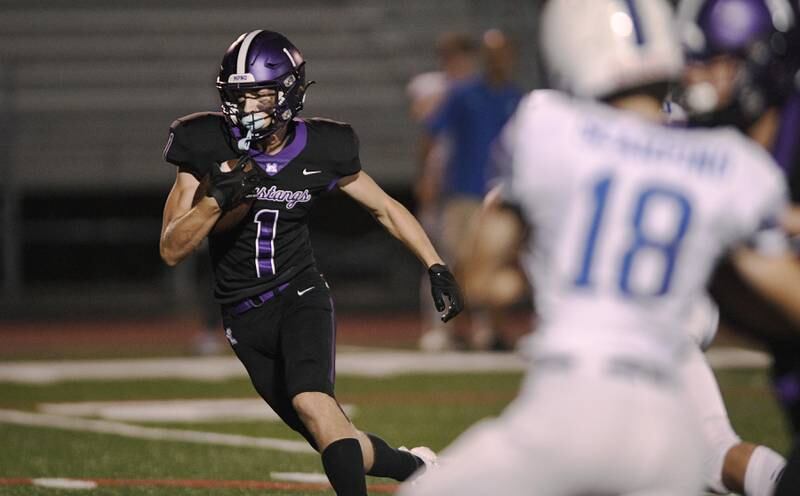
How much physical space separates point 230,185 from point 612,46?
75.3 inches

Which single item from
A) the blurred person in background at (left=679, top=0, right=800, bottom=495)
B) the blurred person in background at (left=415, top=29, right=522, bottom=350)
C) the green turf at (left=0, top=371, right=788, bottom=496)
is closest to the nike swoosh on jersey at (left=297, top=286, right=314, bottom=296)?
the green turf at (left=0, top=371, right=788, bottom=496)

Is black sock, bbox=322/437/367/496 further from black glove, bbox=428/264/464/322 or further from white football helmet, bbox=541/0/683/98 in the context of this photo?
white football helmet, bbox=541/0/683/98

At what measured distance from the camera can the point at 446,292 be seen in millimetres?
4777

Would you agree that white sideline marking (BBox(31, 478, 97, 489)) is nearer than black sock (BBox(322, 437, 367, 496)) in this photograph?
No

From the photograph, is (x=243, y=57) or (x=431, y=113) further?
(x=431, y=113)

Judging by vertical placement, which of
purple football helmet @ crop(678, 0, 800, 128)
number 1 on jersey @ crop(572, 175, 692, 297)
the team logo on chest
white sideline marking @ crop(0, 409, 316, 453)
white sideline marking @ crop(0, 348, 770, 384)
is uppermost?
purple football helmet @ crop(678, 0, 800, 128)

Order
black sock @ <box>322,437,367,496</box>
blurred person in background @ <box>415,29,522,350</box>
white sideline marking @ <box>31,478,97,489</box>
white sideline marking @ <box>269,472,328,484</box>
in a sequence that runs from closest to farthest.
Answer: black sock @ <box>322,437,367,496</box> → white sideline marking @ <box>31,478,97,489</box> → white sideline marking @ <box>269,472,328,484</box> → blurred person in background @ <box>415,29,522,350</box>

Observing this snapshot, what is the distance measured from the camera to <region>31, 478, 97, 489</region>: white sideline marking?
5.76 meters

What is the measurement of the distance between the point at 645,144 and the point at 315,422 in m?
2.09

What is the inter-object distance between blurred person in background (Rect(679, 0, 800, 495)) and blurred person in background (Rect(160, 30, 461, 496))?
1617 millimetres

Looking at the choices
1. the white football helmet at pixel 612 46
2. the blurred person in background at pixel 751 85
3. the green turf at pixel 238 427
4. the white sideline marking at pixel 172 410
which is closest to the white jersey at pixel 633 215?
the white football helmet at pixel 612 46

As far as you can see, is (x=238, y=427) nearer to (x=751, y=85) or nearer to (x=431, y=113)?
(x=431, y=113)

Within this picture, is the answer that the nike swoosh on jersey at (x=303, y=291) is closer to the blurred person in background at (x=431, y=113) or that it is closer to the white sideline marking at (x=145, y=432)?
the white sideline marking at (x=145, y=432)

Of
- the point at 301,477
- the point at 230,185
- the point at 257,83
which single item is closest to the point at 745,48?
the point at 230,185
